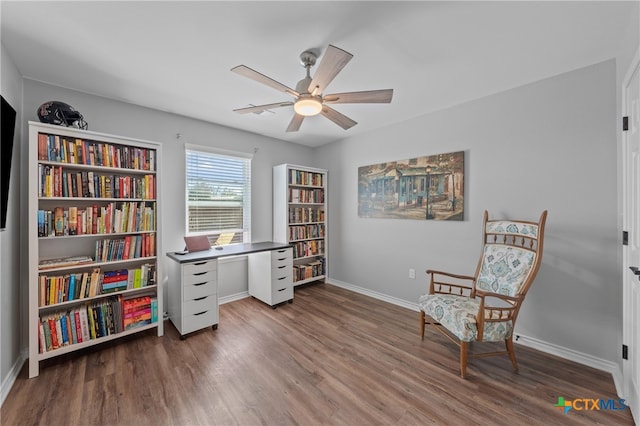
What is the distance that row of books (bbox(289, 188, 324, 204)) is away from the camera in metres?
3.93

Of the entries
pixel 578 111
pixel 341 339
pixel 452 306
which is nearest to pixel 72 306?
pixel 341 339

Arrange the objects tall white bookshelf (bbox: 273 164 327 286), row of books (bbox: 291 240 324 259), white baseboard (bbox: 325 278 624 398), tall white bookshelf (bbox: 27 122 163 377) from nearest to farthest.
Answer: white baseboard (bbox: 325 278 624 398) < tall white bookshelf (bbox: 27 122 163 377) < tall white bookshelf (bbox: 273 164 327 286) < row of books (bbox: 291 240 324 259)

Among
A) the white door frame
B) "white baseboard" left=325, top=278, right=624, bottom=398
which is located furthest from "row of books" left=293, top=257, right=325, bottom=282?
the white door frame

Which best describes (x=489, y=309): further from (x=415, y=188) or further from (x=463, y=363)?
(x=415, y=188)

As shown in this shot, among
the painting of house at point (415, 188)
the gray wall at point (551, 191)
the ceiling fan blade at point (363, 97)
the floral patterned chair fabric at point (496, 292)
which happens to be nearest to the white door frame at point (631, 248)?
the gray wall at point (551, 191)

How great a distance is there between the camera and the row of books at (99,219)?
2.04 m

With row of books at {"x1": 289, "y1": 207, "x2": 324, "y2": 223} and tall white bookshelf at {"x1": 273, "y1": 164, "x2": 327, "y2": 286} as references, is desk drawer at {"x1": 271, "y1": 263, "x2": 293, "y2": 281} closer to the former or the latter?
tall white bookshelf at {"x1": 273, "y1": 164, "x2": 327, "y2": 286}

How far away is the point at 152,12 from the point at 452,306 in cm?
298

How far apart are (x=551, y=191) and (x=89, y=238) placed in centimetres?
438

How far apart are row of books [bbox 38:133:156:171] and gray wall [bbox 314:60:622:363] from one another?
10.1ft

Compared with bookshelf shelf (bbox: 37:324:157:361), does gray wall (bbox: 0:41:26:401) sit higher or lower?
higher

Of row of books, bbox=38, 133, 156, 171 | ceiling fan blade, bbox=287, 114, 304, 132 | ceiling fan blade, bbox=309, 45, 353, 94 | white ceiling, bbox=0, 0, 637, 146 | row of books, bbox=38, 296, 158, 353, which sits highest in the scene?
white ceiling, bbox=0, 0, 637, 146

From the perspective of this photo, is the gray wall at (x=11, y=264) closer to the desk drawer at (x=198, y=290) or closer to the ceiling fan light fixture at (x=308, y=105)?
the desk drawer at (x=198, y=290)

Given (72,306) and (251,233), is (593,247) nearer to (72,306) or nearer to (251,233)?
(251,233)
